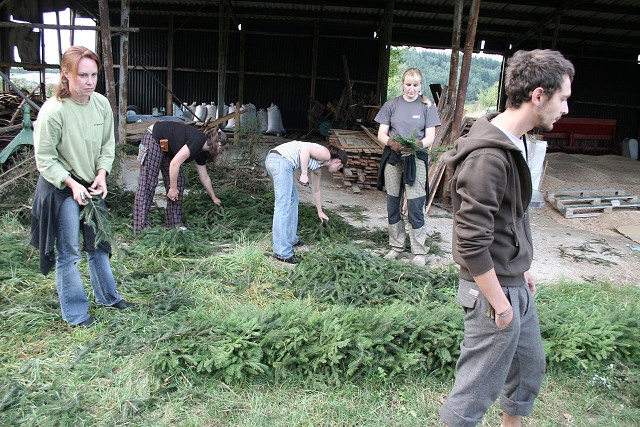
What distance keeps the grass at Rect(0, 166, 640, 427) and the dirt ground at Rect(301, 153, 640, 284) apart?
0.69 meters

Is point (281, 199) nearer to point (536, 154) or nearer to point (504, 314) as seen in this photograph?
point (504, 314)

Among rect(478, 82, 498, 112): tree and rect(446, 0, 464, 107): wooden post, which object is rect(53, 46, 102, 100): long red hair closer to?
rect(446, 0, 464, 107): wooden post

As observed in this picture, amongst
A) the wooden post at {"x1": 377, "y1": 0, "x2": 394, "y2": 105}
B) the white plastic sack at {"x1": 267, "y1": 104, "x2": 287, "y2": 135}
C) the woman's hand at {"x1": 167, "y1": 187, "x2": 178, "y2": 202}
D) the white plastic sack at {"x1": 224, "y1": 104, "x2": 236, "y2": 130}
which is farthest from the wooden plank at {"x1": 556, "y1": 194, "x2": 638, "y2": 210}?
the white plastic sack at {"x1": 224, "y1": 104, "x2": 236, "y2": 130}

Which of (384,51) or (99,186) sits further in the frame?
(384,51)

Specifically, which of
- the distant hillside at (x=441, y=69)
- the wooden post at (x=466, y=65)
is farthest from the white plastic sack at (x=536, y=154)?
the distant hillside at (x=441, y=69)

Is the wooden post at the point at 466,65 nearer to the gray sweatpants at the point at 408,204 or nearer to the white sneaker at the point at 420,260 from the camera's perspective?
the gray sweatpants at the point at 408,204

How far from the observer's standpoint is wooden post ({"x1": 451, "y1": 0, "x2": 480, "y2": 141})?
7559 millimetres

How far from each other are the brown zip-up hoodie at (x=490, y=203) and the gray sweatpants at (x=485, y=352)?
0.10 m

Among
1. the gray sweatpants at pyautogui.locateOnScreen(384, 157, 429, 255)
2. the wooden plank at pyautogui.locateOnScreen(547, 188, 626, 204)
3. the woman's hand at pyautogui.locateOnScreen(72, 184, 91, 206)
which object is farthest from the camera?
the wooden plank at pyautogui.locateOnScreen(547, 188, 626, 204)

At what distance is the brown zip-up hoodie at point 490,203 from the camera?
6.63 feet

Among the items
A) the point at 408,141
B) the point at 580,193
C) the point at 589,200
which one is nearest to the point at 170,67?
the point at 580,193

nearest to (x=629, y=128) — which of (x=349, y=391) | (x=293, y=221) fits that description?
(x=293, y=221)

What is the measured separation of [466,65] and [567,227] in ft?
9.03

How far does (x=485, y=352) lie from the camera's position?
7.21ft
